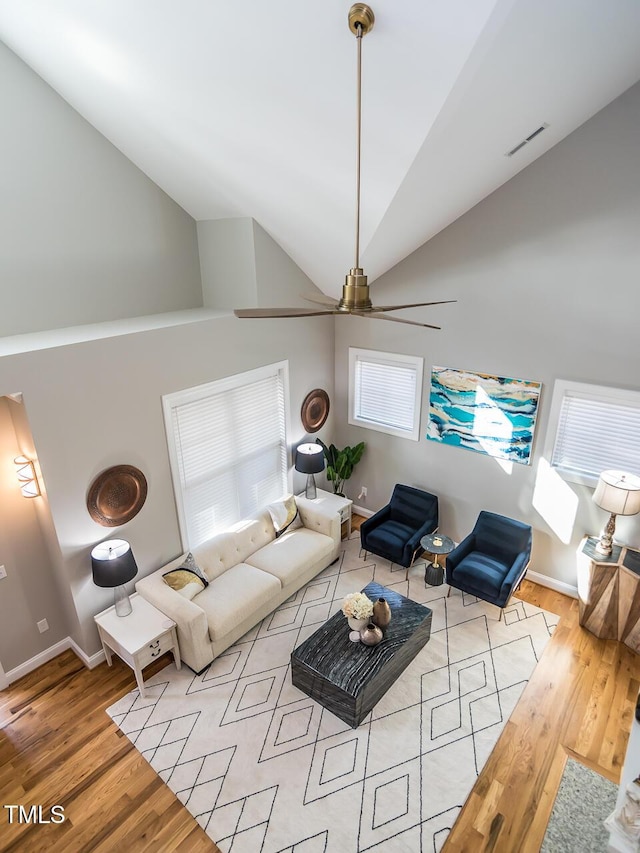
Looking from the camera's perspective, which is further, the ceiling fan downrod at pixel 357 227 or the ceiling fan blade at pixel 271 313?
the ceiling fan blade at pixel 271 313

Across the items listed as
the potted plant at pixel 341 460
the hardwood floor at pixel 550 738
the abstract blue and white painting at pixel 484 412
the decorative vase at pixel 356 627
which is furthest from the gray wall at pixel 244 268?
the hardwood floor at pixel 550 738

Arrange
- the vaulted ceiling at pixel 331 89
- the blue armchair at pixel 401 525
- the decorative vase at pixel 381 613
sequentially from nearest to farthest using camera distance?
1. the vaulted ceiling at pixel 331 89
2. the decorative vase at pixel 381 613
3. the blue armchair at pixel 401 525

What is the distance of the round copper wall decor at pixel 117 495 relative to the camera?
4.38m

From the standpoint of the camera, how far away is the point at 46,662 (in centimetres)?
480

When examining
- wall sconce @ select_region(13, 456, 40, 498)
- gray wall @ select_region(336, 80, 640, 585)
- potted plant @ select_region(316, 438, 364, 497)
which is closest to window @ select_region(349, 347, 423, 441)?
gray wall @ select_region(336, 80, 640, 585)

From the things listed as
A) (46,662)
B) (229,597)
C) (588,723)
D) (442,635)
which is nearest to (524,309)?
(442,635)

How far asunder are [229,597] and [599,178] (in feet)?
17.0

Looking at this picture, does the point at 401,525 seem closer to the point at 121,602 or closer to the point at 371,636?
the point at 371,636

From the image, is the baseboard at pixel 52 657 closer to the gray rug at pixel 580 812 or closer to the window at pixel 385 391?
the gray rug at pixel 580 812

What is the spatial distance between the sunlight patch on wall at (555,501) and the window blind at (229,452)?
3056 millimetres

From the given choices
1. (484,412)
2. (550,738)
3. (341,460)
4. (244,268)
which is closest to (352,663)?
(550,738)

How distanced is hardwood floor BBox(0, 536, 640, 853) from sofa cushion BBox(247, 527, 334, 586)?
1.53 m

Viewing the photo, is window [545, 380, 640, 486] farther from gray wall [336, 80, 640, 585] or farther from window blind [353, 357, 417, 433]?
window blind [353, 357, 417, 433]

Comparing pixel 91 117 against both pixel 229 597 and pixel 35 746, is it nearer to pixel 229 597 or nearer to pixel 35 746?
pixel 229 597
